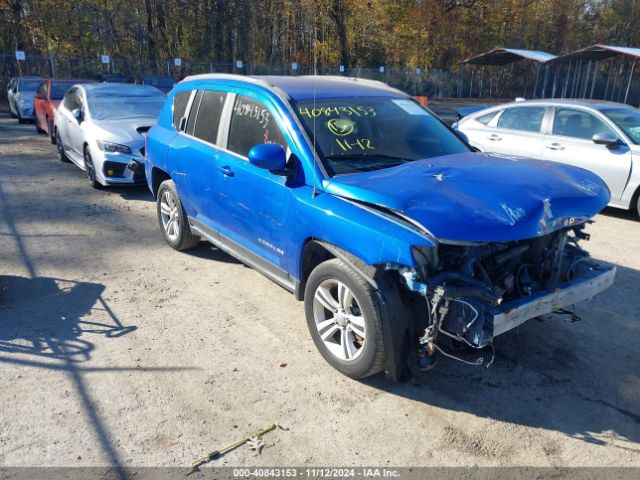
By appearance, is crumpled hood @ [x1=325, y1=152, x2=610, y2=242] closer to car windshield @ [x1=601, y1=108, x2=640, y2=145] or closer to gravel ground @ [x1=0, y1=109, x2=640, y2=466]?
gravel ground @ [x1=0, y1=109, x2=640, y2=466]

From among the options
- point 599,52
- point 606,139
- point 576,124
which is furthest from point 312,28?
point 606,139

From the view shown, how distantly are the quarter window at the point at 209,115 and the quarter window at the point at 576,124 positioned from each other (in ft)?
18.1

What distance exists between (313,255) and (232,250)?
1.28m

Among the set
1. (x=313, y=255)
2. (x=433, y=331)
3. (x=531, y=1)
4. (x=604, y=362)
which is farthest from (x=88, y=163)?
(x=531, y=1)

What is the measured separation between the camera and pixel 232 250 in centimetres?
503

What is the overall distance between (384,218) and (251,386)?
149 cm

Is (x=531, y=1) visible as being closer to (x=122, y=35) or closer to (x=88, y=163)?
(x=122, y=35)

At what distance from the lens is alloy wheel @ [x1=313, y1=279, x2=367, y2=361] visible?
3.63 meters

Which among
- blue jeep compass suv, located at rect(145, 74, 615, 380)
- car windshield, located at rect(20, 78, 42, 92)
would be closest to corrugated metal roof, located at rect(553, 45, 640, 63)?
blue jeep compass suv, located at rect(145, 74, 615, 380)

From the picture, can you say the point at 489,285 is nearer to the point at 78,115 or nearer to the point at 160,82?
the point at 78,115

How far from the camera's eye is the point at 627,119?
784 centimetres

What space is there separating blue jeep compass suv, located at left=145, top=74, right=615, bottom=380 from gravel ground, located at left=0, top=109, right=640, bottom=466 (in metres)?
0.32

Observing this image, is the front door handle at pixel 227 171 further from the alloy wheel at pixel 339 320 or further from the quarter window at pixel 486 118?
the quarter window at pixel 486 118

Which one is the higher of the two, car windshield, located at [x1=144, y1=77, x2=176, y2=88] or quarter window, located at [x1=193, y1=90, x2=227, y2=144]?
quarter window, located at [x1=193, y1=90, x2=227, y2=144]
